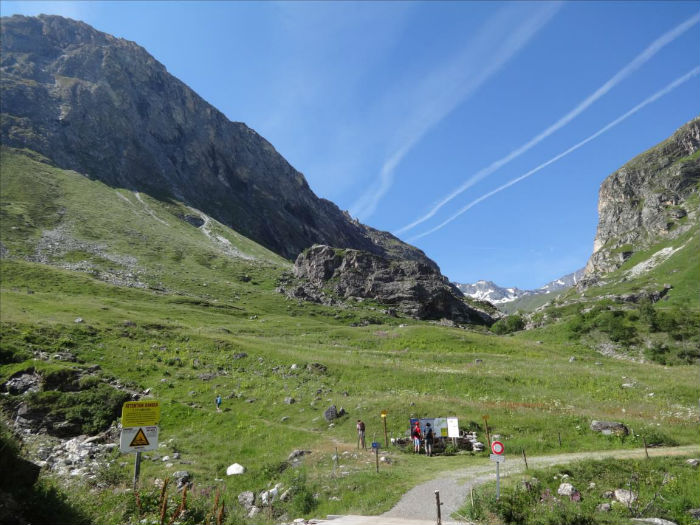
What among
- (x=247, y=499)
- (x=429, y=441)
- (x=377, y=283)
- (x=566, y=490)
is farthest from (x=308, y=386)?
(x=377, y=283)

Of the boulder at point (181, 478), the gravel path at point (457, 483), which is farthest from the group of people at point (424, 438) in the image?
the boulder at point (181, 478)

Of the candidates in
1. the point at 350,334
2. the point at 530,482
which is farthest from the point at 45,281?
the point at 530,482

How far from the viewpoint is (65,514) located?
34.1ft

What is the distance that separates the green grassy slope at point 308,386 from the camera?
2052 centimetres

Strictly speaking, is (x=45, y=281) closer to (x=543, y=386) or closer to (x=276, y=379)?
(x=276, y=379)

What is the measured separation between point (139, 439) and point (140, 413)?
0.93 meters

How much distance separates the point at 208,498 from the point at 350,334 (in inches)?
2201

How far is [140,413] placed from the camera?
1512 cm

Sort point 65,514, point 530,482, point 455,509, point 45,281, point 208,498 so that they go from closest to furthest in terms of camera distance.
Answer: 1. point 65,514
2. point 455,509
3. point 530,482
4. point 208,498
5. point 45,281

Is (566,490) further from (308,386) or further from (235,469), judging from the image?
(308,386)

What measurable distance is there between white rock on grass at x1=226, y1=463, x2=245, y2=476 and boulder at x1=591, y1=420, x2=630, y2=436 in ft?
70.4

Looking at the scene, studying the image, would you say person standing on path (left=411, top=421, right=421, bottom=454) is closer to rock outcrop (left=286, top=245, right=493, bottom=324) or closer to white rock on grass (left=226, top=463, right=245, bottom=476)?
white rock on grass (left=226, top=463, right=245, bottom=476)

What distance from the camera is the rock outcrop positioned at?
422ft

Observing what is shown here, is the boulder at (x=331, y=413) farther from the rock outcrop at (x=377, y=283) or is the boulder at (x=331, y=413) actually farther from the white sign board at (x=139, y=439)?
the rock outcrop at (x=377, y=283)
